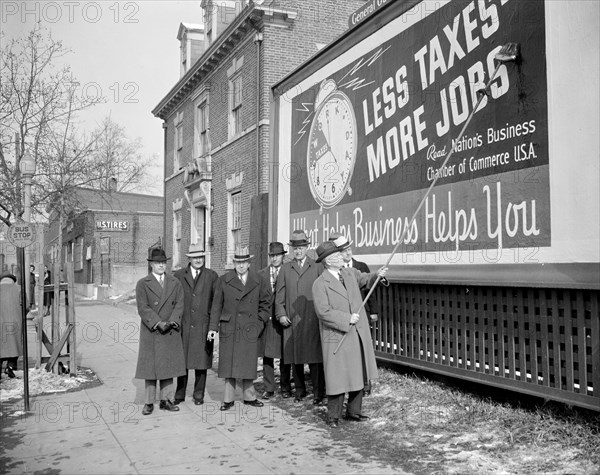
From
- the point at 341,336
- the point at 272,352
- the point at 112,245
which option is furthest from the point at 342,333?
the point at 112,245

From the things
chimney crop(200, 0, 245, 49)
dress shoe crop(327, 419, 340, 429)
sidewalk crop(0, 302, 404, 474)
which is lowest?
sidewalk crop(0, 302, 404, 474)

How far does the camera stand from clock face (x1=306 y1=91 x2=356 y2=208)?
340 inches

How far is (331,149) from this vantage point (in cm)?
915

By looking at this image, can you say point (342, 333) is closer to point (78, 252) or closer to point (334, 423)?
point (334, 423)

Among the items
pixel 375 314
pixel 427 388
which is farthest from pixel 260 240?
pixel 427 388

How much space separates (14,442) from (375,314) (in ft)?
13.7

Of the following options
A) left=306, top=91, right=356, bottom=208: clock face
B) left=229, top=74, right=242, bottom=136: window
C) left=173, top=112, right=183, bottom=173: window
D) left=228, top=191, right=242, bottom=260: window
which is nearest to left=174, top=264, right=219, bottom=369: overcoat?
left=306, top=91, right=356, bottom=208: clock face

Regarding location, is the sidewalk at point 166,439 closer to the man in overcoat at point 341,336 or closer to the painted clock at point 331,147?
the man in overcoat at point 341,336

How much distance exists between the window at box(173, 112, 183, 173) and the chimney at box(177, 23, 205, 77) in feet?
6.27

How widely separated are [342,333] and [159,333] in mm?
2309

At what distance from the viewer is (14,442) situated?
5.96m

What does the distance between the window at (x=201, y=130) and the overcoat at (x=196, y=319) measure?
13.1 meters

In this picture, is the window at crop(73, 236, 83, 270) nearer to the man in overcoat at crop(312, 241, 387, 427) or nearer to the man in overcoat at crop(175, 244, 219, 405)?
the man in overcoat at crop(175, 244, 219, 405)

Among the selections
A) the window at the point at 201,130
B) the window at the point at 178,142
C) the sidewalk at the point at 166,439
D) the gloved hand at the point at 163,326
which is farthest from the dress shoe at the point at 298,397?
the window at the point at 178,142
